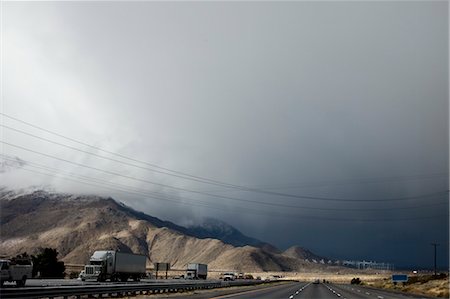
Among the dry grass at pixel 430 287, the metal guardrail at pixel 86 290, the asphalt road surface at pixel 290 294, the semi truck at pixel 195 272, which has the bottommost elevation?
the semi truck at pixel 195 272

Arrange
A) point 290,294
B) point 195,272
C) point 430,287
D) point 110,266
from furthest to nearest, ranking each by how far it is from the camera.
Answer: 1. point 195,272
2. point 430,287
3. point 110,266
4. point 290,294

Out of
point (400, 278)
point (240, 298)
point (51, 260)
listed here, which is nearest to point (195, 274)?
point (51, 260)

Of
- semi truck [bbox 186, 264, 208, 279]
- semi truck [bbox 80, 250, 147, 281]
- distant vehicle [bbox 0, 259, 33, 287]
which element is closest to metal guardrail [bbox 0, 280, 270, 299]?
distant vehicle [bbox 0, 259, 33, 287]

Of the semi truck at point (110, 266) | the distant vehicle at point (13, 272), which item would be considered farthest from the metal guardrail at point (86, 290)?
the semi truck at point (110, 266)

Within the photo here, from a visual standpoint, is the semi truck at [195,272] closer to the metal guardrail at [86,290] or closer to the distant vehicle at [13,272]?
the metal guardrail at [86,290]

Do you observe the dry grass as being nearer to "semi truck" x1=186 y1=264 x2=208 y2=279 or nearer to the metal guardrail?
the metal guardrail

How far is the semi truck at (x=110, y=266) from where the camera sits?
69137mm

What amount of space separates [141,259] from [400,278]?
165 feet

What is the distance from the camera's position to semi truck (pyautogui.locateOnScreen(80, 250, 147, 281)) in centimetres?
6914

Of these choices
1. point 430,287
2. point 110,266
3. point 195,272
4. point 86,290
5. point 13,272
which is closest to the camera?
point 86,290

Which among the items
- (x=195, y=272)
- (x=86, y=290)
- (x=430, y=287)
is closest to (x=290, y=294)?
(x=86, y=290)

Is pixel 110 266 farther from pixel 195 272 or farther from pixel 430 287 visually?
Answer: pixel 430 287

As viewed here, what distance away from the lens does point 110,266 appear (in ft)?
234

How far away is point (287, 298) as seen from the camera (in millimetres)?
43938
